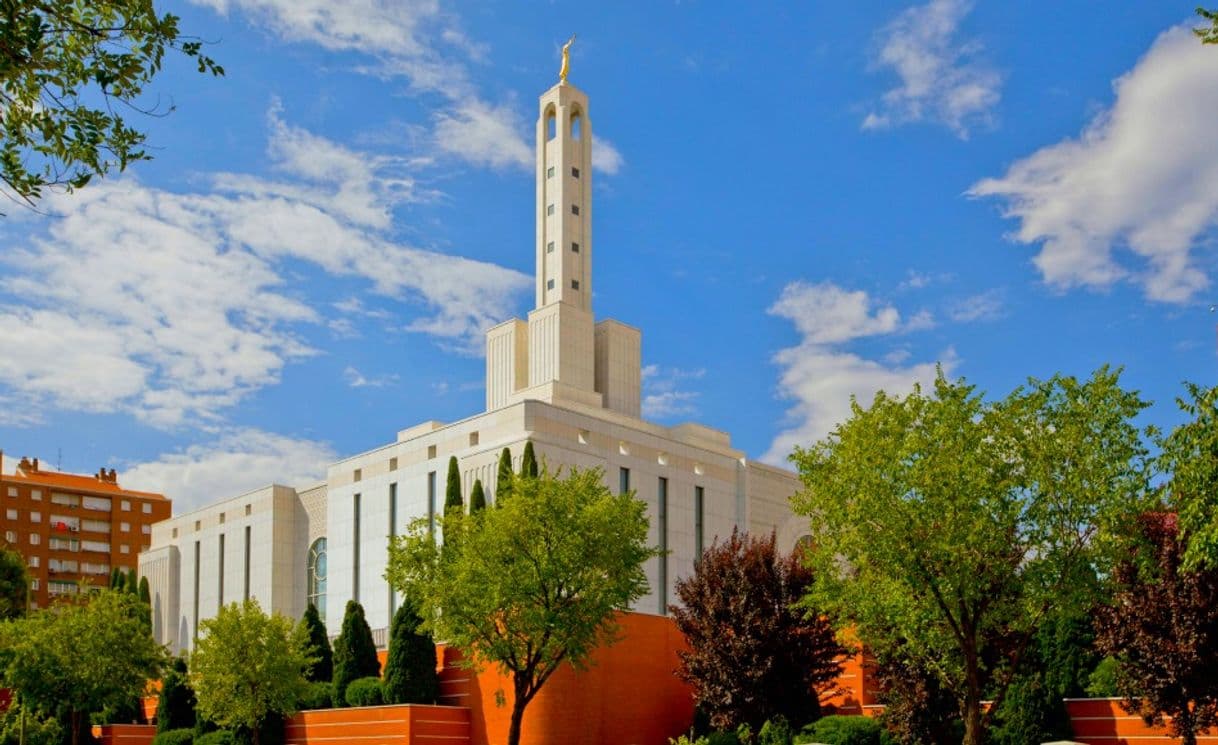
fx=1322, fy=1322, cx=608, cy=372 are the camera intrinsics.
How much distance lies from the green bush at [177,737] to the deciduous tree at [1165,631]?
3162 centimetres

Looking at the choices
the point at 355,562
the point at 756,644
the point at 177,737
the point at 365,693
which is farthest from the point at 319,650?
the point at 756,644

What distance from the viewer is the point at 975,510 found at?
27312mm

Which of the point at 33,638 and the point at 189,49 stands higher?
the point at 189,49

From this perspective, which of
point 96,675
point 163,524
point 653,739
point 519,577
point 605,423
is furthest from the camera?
point 163,524

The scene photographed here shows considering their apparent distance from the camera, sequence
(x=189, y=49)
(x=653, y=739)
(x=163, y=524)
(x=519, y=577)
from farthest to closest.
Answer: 1. (x=163, y=524)
2. (x=653, y=739)
3. (x=519, y=577)
4. (x=189, y=49)

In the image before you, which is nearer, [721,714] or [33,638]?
[721,714]

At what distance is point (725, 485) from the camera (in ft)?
215

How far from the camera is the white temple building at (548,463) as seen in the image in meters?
59.6

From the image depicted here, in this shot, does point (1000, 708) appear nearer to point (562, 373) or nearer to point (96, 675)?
point (96, 675)

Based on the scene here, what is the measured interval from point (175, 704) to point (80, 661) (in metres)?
3.71

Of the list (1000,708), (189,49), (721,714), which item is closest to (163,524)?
(721,714)

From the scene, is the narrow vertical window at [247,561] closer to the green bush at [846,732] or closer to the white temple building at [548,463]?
the white temple building at [548,463]

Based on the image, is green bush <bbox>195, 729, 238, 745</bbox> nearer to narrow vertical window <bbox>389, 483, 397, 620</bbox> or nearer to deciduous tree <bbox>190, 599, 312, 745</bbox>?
deciduous tree <bbox>190, 599, 312, 745</bbox>

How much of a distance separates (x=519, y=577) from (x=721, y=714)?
6.20m
